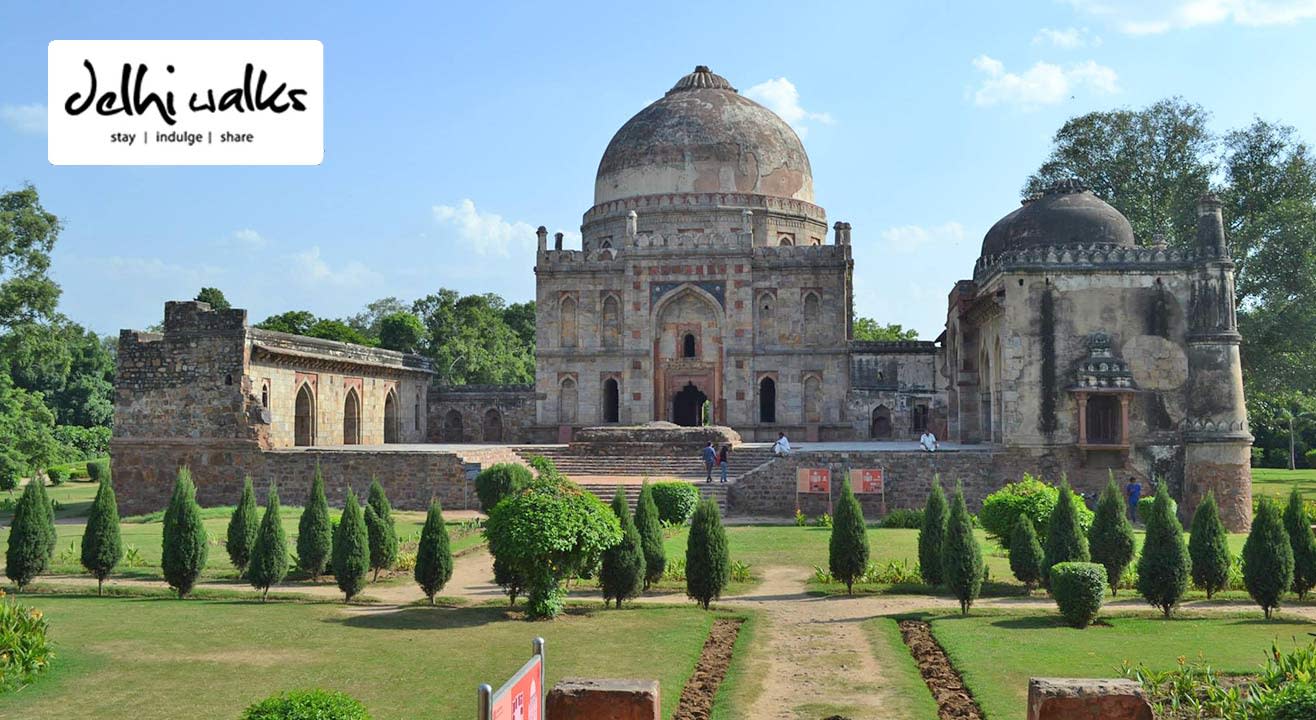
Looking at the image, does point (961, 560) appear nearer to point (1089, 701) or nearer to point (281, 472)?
point (1089, 701)

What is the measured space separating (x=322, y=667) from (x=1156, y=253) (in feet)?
69.4

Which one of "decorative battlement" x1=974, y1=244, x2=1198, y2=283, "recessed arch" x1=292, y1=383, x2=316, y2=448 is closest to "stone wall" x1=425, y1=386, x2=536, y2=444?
"recessed arch" x1=292, y1=383, x2=316, y2=448

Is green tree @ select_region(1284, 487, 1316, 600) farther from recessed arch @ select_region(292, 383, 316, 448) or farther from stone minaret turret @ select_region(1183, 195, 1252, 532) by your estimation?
recessed arch @ select_region(292, 383, 316, 448)

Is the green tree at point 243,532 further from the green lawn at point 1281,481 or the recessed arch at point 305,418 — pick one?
the green lawn at point 1281,481

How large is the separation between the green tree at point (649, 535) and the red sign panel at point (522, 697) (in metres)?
9.27

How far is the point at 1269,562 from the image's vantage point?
12852 millimetres

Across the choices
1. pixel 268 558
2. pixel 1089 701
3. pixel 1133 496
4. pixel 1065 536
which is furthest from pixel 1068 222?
pixel 1089 701

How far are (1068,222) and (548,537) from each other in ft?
62.7

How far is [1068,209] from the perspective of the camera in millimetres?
27297

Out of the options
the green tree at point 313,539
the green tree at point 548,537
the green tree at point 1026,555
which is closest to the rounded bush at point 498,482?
the green tree at point 313,539

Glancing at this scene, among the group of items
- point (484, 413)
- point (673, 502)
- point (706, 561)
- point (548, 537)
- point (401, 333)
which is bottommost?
point (706, 561)

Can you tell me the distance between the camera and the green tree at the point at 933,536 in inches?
567

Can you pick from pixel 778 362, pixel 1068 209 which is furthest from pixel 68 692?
pixel 778 362

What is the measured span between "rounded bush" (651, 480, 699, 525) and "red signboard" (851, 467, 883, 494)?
4.10 metres
